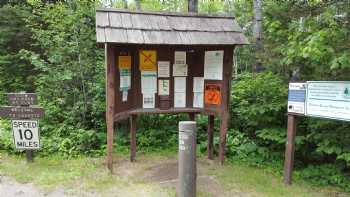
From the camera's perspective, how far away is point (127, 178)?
552 centimetres

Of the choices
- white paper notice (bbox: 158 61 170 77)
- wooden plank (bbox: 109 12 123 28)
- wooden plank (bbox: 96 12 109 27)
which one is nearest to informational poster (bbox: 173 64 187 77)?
white paper notice (bbox: 158 61 170 77)

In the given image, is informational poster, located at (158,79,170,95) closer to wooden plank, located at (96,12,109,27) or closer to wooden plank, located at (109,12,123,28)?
wooden plank, located at (109,12,123,28)

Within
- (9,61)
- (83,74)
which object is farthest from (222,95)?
(9,61)

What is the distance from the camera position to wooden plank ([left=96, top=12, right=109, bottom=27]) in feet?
17.4

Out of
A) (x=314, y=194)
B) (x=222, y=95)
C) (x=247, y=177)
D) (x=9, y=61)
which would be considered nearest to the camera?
(x=314, y=194)

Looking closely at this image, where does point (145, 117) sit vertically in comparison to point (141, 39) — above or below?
below

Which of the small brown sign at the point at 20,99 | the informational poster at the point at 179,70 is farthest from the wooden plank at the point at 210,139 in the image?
the small brown sign at the point at 20,99

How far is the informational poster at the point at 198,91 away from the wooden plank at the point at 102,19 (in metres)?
1.90

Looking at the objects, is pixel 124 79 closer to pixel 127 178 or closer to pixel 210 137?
pixel 127 178

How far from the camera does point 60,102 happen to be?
807 centimetres

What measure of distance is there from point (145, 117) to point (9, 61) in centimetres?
503

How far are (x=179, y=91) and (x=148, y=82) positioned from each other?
597 millimetres

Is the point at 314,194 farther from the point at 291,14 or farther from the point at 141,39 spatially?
the point at 141,39

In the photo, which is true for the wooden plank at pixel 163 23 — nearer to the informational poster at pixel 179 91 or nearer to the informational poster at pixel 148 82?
the informational poster at pixel 148 82
